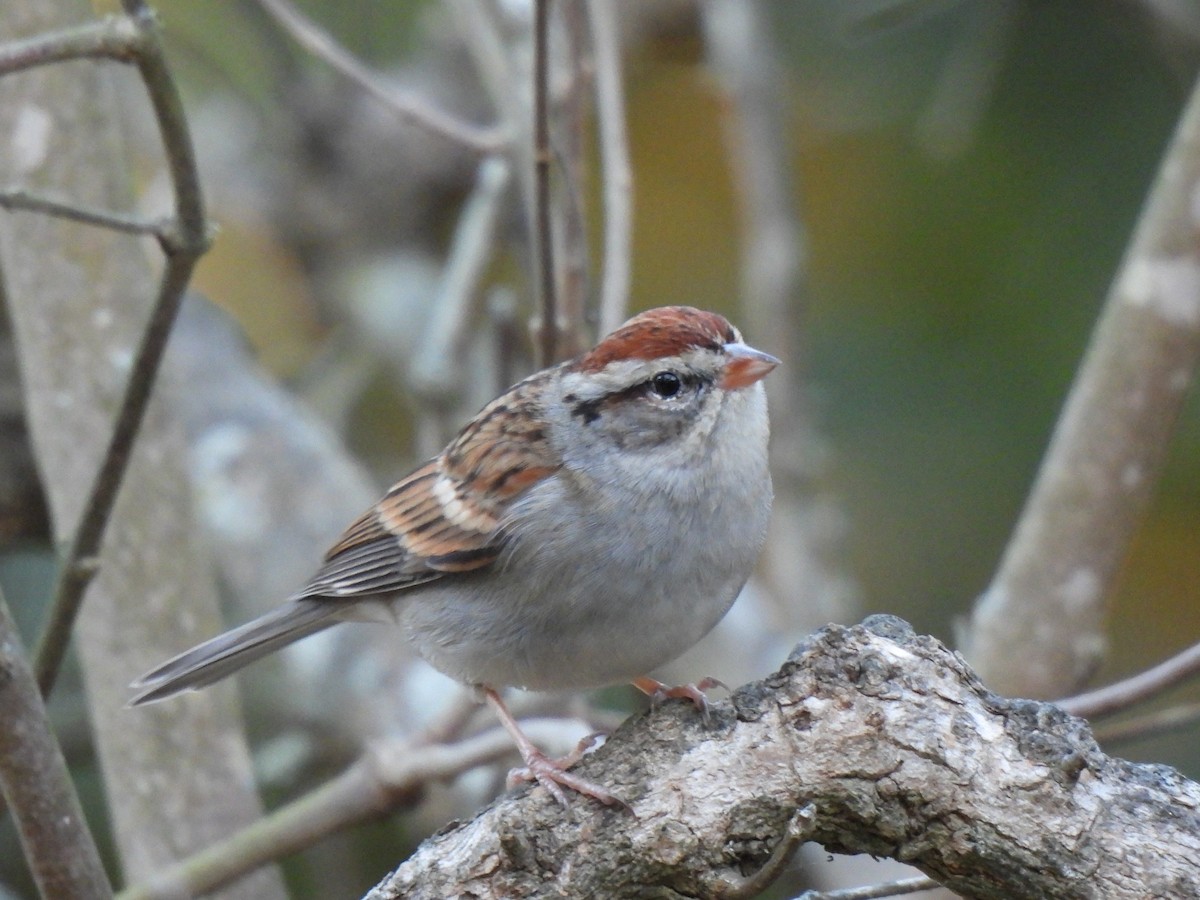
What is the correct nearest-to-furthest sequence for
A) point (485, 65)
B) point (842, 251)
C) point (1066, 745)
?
point (1066, 745) → point (485, 65) → point (842, 251)

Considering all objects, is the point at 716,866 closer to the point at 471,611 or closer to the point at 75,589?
the point at 471,611

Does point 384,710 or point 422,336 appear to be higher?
point 422,336

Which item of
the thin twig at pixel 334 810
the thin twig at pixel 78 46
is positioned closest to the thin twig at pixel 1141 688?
the thin twig at pixel 334 810

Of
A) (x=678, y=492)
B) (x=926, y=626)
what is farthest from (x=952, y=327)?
(x=678, y=492)

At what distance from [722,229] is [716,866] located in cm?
480

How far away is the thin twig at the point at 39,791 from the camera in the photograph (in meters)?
1.99

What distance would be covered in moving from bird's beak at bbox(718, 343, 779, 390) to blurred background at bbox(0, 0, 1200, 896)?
73.7 inches

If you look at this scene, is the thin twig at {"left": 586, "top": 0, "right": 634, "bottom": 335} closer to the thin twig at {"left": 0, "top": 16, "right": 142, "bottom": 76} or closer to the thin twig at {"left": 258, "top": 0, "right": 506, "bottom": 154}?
the thin twig at {"left": 258, "top": 0, "right": 506, "bottom": 154}

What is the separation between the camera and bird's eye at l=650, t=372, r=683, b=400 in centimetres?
284

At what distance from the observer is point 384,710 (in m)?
4.07

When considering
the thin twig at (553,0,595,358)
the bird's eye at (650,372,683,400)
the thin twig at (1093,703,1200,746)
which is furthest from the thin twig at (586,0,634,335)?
the thin twig at (1093,703,1200,746)

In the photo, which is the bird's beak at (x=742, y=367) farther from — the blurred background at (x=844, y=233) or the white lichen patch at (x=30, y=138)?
the blurred background at (x=844, y=233)

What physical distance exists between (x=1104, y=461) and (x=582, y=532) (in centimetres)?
124

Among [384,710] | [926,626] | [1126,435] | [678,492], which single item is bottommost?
[926,626]
